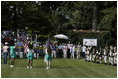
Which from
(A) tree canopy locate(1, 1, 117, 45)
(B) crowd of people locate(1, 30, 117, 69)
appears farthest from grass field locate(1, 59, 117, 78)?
(A) tree canopy locate(1, 1, 117, 45)

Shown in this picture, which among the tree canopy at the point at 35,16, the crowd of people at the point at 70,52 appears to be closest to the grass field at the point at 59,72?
the crowd of people at the point at 70,52

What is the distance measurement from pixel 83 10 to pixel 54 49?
22.6 m

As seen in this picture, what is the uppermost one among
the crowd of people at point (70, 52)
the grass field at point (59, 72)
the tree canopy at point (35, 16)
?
the tree canopy at point (35, 16)

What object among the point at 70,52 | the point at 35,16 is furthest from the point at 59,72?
the point at 35,16

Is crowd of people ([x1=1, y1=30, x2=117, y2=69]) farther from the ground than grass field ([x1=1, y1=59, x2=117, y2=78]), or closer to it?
farther from the ground

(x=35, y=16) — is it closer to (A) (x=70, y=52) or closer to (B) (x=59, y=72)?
(A) (x=70, y=52)

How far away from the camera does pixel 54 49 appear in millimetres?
42688

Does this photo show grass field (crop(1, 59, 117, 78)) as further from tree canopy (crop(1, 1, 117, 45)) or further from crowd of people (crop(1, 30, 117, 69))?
tree canopy (crop(1, 1, 117, 45))

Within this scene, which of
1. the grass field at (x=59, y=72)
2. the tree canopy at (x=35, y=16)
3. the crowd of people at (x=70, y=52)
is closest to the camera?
the grass field at (x=59, y=72)

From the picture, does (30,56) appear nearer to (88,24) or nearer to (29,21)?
(29,21)

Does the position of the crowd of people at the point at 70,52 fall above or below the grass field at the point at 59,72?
above

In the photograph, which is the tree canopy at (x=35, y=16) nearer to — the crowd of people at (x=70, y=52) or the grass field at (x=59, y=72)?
the crowd of people at (x=70, y=52)

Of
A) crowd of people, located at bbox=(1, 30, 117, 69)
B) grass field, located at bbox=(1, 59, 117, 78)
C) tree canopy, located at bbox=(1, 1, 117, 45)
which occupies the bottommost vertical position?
grass field, located at bbox=(1, 59, 117, 78)

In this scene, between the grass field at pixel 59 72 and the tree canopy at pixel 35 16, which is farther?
the tree canopy at pixel 35 16
